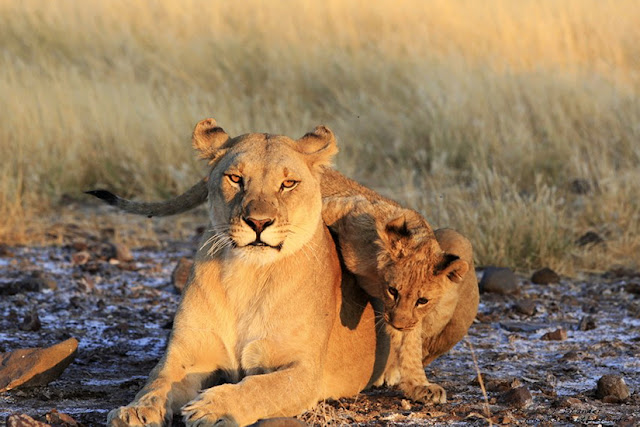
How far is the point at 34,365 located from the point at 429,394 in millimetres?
1607

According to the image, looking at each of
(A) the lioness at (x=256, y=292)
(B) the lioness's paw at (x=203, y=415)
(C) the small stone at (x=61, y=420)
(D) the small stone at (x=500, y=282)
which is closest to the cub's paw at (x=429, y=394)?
(A) the lioness at (x=256, y=292)

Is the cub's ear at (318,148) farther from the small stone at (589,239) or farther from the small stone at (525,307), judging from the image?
the small stone at (589,239)

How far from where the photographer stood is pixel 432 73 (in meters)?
11.2

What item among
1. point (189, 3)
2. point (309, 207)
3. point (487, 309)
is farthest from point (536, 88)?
point (309, 207)

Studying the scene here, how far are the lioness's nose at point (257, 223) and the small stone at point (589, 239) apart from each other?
4.15 metres

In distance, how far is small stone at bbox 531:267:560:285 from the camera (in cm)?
664

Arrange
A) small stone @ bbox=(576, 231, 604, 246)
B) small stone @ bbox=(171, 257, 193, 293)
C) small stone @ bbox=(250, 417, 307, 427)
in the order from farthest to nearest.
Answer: small stone @ bbox=(576, 231, 604, 246)
small stone @ bbox=(171, 257, 193, 293)
small stone @ bbox=(250, 417, 307, 427)

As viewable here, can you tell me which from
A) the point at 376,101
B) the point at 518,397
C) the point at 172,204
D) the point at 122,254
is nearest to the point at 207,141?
the point at 172,204

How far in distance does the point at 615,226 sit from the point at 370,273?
3914 millimetres

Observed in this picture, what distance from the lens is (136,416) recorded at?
11.2 feet

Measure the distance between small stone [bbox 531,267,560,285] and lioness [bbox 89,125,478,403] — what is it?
1978mm

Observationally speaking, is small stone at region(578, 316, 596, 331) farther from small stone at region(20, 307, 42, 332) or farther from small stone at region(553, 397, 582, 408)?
small stone at region(20, 307, 42, 332)

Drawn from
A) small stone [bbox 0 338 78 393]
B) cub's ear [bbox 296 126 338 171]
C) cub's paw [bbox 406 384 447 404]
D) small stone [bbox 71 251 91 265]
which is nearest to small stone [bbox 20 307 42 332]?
small stone [bbox 0 338 78 393]

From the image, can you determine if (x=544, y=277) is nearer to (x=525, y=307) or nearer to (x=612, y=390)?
(x=525, y=307)
